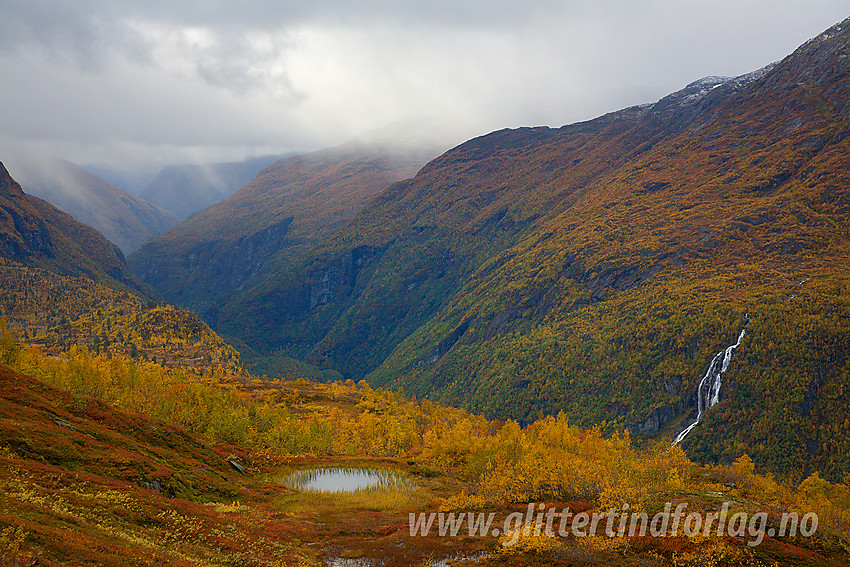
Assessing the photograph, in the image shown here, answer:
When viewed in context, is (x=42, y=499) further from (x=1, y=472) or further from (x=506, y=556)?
(x=506, y=556)

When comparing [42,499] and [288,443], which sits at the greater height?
[42,499]

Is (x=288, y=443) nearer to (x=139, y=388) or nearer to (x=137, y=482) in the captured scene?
(x=139, y=388)

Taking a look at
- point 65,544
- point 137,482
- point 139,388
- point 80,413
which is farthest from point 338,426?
point 65,544

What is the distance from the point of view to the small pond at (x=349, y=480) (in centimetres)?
8025

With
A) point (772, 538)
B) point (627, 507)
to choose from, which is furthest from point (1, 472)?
point (772, 538)

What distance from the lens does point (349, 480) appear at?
287 ft

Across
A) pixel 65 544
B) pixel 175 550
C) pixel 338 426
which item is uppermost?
pixel 65 544

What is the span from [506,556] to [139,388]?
10089 centimetres

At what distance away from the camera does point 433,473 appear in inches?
3580

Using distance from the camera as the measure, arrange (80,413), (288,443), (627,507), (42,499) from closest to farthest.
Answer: (42,499) < (627,507) < (80,413) < (288,443)

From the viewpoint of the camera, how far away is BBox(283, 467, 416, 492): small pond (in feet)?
263

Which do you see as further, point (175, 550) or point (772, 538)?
Answer: point (772, 538)

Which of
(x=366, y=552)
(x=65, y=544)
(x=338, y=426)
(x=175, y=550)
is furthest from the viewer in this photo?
(x=338, y=426)

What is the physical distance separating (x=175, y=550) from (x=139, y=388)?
92528 mm
